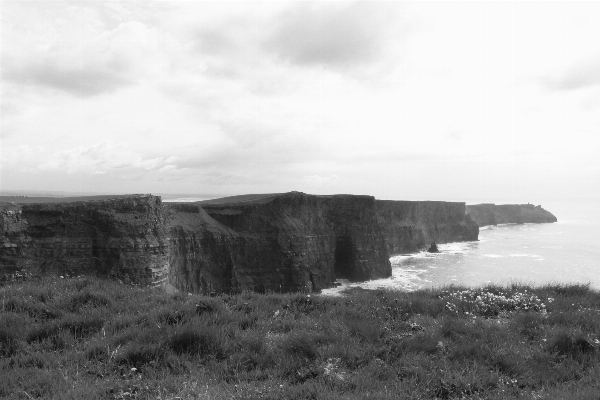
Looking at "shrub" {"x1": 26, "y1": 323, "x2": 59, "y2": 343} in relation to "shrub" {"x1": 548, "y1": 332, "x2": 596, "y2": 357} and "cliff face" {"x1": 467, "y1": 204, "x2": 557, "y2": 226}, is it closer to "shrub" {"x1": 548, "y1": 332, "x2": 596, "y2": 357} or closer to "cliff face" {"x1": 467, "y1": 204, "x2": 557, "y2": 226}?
"shrub" {"x1": 548, "y1": 332, "x2": 596, "y2": 357}

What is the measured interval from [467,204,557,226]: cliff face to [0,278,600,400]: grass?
12142cm

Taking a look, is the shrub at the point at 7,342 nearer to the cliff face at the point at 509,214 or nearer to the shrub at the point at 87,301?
the shrub at the point at 87,301

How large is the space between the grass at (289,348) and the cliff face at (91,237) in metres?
14.4

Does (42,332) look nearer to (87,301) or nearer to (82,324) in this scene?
(82,324)

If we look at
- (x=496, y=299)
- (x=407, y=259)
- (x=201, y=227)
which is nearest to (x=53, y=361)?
(x=496, y=299)

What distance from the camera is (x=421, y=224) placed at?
7575 cm

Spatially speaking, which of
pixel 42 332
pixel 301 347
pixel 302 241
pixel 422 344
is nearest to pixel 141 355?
pixel 42 332

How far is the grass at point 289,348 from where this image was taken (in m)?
4.88

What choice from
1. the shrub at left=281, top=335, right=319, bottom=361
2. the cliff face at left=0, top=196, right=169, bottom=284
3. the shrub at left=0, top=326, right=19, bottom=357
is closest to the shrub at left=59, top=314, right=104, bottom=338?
the shrub at left=0, top=326, right=19, bottom=357

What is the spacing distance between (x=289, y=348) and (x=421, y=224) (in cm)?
7382

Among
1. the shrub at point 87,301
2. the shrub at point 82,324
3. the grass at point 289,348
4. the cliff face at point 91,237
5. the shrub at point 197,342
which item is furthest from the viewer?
the cliff face at point 91,237

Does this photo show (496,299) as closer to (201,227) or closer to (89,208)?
(89,208)

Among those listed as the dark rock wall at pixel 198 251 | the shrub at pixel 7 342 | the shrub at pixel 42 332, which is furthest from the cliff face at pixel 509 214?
the shrub at pixel 7 342

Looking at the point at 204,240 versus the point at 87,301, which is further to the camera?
the point at 204,240
